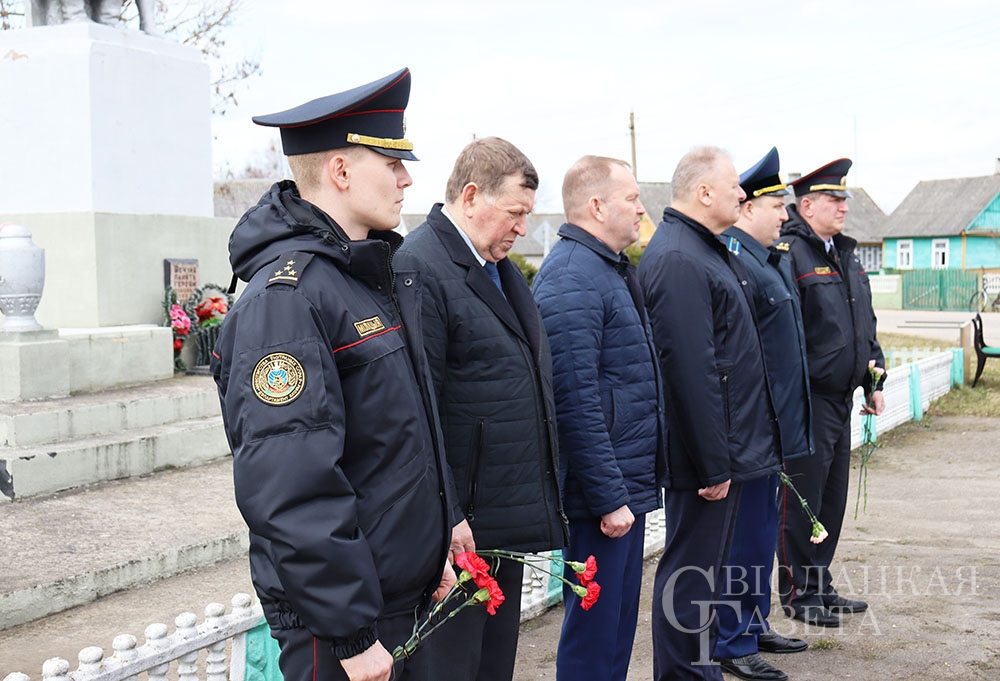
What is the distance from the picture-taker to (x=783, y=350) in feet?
15.2

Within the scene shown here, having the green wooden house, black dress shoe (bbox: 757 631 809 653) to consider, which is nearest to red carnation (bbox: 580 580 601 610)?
black dress shoe (bbox: 757 631 809 653)

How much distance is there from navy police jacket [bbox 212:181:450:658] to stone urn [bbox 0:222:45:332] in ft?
17.0

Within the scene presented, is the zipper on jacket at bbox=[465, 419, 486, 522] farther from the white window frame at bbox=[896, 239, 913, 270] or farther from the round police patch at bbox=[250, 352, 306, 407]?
the white window frame at bbox=[896, 239, 913, 270]

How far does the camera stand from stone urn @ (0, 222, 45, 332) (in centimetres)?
681

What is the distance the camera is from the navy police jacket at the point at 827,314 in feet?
16.7

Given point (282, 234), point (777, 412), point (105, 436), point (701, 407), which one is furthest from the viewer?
point (105, 436)

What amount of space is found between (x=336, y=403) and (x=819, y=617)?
12.1 ft

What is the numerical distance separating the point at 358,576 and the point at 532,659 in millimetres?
2832

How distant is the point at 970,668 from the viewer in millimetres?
4398

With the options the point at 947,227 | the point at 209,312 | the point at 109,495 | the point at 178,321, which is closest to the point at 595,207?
the point at 109,495

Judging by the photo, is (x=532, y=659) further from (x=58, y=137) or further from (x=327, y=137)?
(x=58, y=137)

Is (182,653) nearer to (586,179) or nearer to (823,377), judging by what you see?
(586,179)

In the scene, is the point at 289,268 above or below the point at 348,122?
below

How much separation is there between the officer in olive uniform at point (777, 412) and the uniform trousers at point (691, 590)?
0.43 meters
